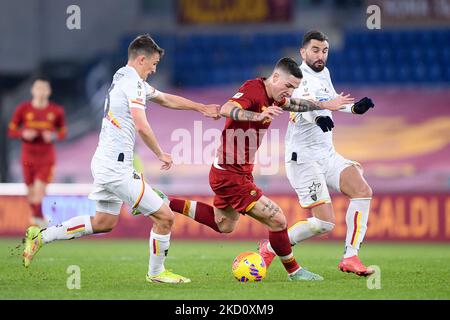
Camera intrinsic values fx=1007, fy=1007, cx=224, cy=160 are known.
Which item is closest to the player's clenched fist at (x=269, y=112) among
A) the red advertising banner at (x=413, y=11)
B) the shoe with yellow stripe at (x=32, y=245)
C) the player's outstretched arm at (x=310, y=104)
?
the player's outstretched arm at (x=310, y=104)

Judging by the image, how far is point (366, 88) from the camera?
23.2m

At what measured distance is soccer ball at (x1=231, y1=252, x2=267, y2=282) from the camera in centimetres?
925

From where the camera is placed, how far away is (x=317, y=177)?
32.8 ft

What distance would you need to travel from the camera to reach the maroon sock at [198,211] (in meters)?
9.82

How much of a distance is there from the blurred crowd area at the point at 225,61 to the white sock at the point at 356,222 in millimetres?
11183

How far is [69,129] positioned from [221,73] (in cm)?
389

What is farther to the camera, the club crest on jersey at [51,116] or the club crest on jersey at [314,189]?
the club crest on jersey at [51,116]

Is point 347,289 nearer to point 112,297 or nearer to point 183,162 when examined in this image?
point 112,297

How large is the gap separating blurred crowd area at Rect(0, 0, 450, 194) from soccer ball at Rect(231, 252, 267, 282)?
11.8 m

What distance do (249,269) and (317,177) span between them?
4.34 ft

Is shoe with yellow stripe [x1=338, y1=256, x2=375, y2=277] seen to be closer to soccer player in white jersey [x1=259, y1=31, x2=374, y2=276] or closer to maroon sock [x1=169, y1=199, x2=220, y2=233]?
soccer player in white jersey [x1=259, y1=31, x2=374, y2=276]

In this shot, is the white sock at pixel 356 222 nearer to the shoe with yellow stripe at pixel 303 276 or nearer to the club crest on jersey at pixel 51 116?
the shoe with yellow stripe at pixel 303 276

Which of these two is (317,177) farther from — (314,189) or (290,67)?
(290,67)

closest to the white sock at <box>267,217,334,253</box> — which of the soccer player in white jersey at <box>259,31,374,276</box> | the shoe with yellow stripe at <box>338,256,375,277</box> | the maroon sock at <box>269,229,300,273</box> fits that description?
the soccer player in white jersey at <box>259,31,374,276</box>
